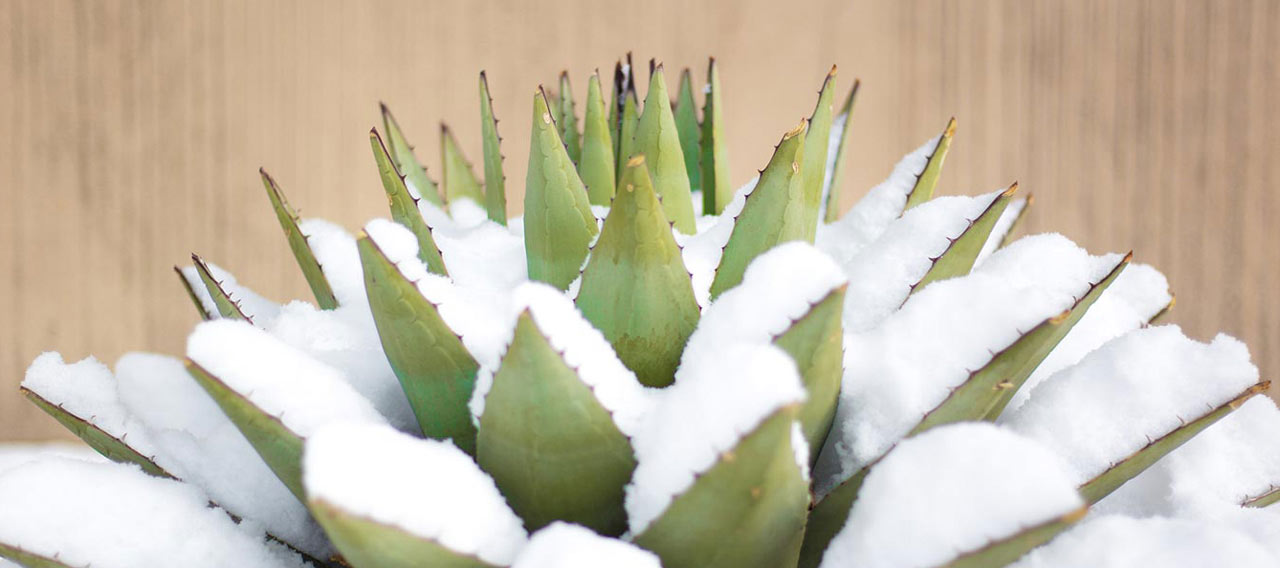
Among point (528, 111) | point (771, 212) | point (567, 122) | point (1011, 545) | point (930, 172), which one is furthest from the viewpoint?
point (528, 111)

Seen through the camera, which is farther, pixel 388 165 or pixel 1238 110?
pixel 1238 110

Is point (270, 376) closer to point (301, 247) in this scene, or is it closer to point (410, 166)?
point (301, 247)

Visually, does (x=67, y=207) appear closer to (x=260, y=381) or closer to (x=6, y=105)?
(x=6, y=105)

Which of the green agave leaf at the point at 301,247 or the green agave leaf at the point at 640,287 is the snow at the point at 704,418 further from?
the green agave leaf at the point at 301,247

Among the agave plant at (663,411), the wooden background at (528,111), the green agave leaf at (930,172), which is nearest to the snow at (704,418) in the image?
the agave plant at (663,411)

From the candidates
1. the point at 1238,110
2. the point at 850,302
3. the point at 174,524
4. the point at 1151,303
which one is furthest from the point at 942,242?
the point at 1238,110

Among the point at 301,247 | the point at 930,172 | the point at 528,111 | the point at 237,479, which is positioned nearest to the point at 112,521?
the point at 237,479

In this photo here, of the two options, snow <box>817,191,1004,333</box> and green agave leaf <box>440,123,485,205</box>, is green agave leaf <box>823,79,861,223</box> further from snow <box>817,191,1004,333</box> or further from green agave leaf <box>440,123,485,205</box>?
green agave leaf <box>440,123,485,205</box>

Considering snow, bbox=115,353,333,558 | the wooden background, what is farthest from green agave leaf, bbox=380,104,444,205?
the wooden background
